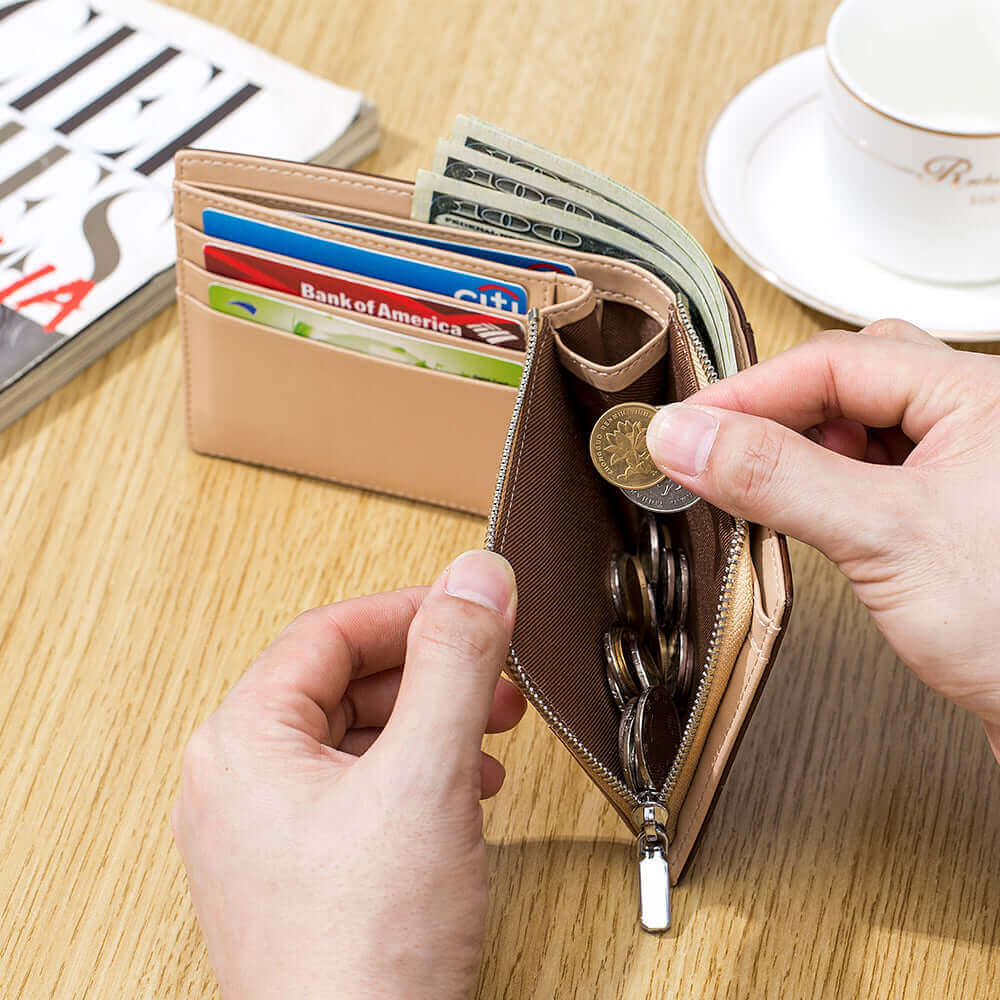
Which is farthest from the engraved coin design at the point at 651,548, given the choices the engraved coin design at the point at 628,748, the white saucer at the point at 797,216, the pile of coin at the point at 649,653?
the white saucer at the point at 797,216

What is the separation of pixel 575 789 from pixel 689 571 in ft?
0.53

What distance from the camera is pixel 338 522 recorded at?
87cm

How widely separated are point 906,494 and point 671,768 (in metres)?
0.21

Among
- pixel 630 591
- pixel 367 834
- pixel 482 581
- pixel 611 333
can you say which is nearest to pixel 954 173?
pixel 611 333

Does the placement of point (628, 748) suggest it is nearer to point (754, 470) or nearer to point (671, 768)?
point (671, 768)

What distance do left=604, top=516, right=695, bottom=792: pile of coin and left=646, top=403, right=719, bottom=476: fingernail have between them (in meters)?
0.12

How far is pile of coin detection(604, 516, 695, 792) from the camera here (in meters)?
0.64

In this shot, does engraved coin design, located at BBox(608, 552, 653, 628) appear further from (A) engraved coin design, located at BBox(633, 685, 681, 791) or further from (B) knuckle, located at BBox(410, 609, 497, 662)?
(B) knuckle, located at BBox(410, 609, 497, 662)

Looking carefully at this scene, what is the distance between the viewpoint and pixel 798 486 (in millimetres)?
581

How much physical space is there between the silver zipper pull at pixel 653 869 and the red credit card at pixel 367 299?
12.2 inches

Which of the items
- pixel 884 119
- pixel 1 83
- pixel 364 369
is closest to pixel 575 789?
pixel 364 369

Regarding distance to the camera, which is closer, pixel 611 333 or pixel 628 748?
pixel 628 748

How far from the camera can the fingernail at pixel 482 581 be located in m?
0.57

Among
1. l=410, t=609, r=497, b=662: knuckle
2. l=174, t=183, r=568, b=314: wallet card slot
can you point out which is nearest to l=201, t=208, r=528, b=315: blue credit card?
l=174, t=183, r=568, b=314: wallet card slot
